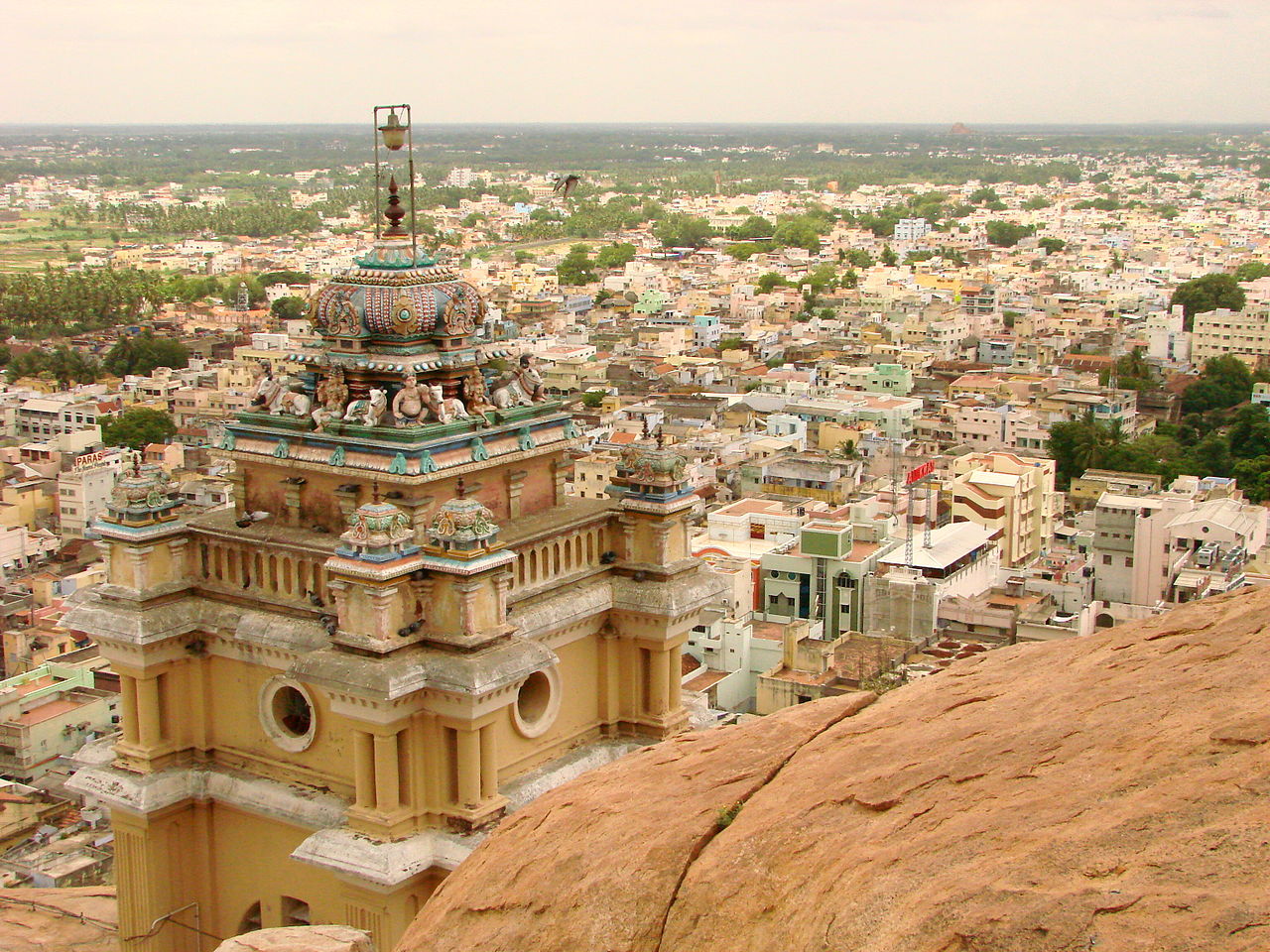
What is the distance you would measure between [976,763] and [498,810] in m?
5.28

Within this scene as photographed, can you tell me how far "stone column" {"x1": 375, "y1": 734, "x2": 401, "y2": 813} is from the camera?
1099cm

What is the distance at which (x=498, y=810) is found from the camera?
11.2 m

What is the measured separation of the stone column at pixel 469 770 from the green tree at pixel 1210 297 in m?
94.7

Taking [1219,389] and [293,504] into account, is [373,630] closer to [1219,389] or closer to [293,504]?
[293,504]

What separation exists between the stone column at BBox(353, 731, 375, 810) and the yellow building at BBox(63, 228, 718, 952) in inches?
0.6

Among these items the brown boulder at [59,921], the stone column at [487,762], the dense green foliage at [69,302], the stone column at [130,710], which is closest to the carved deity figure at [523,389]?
the stone column at [487,762]

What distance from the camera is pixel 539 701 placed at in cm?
1238

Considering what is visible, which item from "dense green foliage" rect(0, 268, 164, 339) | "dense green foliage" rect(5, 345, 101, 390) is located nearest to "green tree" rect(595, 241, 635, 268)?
"dense green foliage" rect(0, 268, 164, 339)

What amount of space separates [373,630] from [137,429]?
2272 inches

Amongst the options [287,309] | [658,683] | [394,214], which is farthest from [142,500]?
[287,309]

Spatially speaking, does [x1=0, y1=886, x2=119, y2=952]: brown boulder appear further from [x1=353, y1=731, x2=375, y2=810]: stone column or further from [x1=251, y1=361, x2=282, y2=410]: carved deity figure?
[x1=251, y1=361, x2=282, y2=410]: carved deity figure

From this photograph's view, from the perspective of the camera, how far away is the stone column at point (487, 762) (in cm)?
1121

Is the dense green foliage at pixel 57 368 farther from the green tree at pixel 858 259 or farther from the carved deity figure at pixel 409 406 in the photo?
the carved deity figure at pixel 409 406

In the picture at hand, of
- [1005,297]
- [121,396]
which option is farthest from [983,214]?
[121,396]
